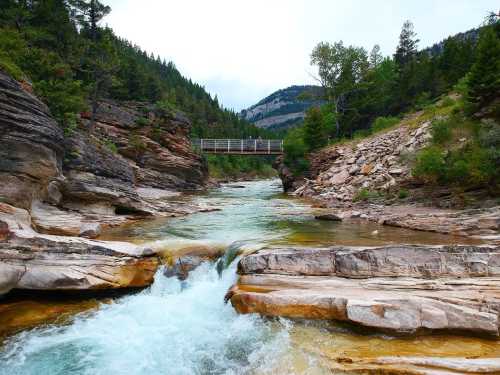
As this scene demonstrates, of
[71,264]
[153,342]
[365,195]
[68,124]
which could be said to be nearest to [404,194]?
[365,195]

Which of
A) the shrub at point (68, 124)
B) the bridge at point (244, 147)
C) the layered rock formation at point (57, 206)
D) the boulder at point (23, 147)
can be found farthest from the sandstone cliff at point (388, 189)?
the shrub at point (68, 124)

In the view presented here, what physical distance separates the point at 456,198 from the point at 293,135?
24.8 m

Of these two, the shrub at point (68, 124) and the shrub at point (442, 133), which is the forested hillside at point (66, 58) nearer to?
the shrub at point (68, 124)

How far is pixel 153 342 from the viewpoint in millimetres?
7492

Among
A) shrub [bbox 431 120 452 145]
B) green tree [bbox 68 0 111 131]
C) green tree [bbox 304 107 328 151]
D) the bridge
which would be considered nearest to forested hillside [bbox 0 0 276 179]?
green tree [bbox 68 0 111 131]

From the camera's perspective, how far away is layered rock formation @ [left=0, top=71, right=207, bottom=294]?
9.18 metres

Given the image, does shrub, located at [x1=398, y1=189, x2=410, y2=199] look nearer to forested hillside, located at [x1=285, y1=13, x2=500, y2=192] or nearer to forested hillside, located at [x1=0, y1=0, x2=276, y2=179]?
forested hillside, located at [x1=285, y1=13, x2=500, y2=192]

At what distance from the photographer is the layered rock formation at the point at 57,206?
9.18 metres

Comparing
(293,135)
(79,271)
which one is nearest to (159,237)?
(79,271)

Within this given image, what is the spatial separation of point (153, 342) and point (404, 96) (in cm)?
4707

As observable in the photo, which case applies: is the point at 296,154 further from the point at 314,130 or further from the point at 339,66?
the point at 339,66

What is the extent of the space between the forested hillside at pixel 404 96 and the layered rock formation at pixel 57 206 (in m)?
17.6

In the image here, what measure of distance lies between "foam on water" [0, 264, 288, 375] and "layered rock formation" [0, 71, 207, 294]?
55.7 inches

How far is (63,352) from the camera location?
23.0 ft
